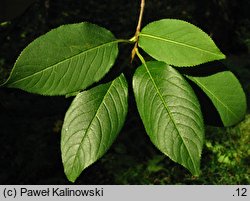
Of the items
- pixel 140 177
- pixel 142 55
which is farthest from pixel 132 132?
pixel 142 55

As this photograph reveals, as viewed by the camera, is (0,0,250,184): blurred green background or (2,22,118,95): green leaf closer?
(2,22,118,95): green leaf

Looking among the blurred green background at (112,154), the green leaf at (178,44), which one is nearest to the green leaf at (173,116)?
the green leaf at (178,44)

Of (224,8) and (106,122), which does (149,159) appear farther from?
(106,122)

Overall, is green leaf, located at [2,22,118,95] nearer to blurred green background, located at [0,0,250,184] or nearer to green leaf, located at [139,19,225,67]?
green leaf, located at [139,19,225,67]

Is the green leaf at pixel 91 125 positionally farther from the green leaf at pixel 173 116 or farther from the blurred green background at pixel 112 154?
the blurred green background at pixel 112 154

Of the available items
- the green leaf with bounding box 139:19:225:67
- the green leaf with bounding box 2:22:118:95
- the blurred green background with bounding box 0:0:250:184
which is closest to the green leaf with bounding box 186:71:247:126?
the green leaf with bounding box 139:19:225:67

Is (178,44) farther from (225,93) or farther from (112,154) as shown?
(112,154)

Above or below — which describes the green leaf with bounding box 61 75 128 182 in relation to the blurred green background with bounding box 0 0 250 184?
above
